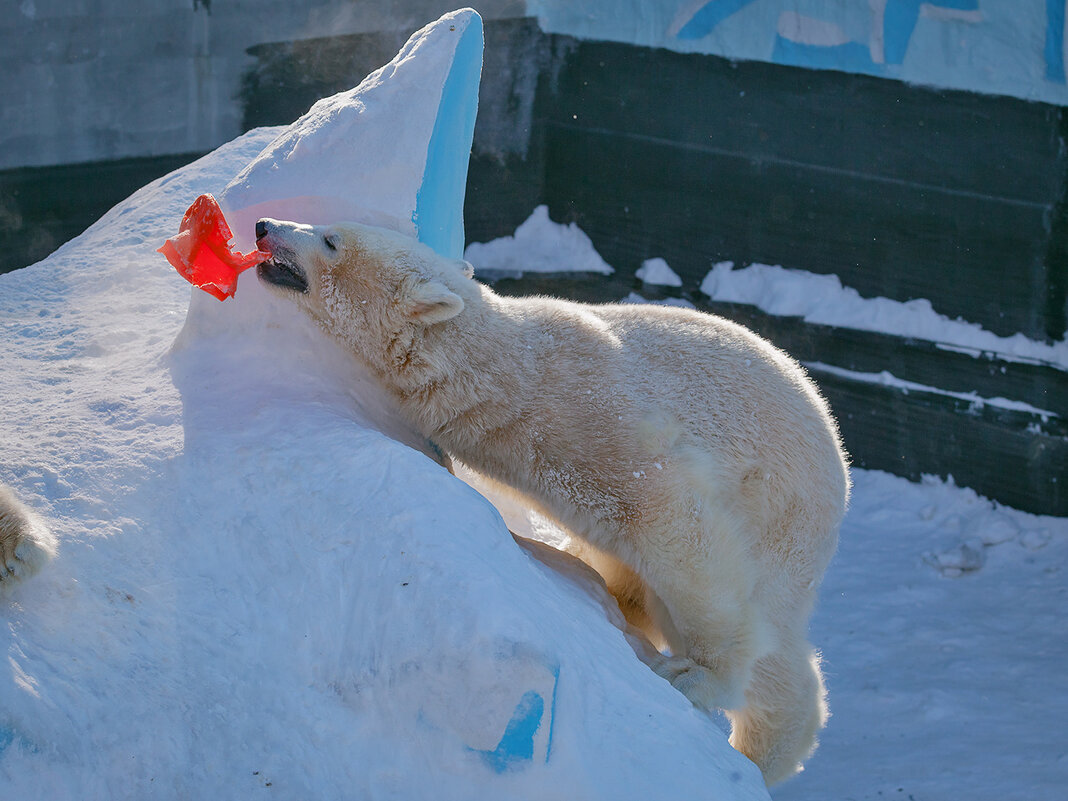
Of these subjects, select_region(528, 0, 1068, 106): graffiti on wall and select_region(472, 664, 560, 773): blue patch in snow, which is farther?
select_region(528, 0, 1068, 106): graffiti on wall

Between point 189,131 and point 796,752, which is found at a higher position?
point 189,131

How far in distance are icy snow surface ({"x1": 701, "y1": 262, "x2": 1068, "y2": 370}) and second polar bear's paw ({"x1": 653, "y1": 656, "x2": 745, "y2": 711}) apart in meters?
4.50

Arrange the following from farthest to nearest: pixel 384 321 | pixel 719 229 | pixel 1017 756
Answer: pixel 719 229 → pixel 1017 756 → pixel 384 321

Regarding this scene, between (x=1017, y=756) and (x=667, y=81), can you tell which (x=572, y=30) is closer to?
(x=667, y=81)

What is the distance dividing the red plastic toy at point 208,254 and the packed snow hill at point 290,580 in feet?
0.33

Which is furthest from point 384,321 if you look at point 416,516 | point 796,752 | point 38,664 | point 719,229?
point 719,229

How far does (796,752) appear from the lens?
3.18m

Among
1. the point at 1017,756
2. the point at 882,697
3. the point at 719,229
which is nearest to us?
the point at 1017,756

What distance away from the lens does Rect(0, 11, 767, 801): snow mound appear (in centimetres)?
189

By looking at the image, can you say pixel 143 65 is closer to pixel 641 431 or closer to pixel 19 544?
pixel 641 431

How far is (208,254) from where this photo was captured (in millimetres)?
2752

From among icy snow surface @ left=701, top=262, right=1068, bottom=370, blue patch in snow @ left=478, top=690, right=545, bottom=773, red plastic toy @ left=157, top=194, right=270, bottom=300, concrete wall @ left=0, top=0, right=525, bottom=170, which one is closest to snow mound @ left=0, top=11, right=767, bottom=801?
blue patch in snow @ left=478, top=690, right=545, bottom=773

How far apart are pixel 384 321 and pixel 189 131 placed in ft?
15.8

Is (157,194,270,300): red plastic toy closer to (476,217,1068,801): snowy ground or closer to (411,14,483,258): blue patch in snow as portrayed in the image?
(411,14,483,258): blue patch in snow
